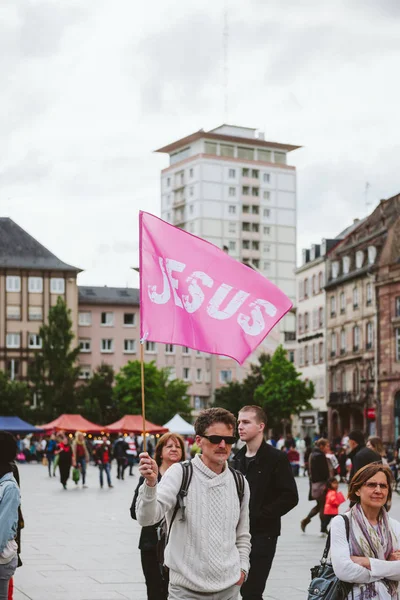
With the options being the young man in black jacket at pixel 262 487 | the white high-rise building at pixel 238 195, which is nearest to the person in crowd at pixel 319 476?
the young man in black jacket at pixel 262 487

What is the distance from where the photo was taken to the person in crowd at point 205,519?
636 cm

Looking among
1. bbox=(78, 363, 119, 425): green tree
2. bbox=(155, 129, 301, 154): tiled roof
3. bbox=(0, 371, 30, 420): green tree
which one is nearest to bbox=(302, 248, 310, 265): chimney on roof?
bbox=(78, 363, 119, 425): green tree

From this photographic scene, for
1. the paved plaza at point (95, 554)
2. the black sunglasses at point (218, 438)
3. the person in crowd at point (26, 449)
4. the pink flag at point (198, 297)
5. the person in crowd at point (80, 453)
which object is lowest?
the person in crowd at point (26, 449)

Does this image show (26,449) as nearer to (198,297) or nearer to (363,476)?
(198,297)

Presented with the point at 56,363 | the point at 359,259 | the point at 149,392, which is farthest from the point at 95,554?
the point at 56,363

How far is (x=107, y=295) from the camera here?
133000 mm

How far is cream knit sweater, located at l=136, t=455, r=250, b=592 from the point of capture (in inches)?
250

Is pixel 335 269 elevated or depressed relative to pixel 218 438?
elevated

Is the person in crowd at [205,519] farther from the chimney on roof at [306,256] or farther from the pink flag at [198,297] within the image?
the chimney on roof at [306,256]

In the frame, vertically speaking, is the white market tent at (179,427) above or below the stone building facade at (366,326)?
below

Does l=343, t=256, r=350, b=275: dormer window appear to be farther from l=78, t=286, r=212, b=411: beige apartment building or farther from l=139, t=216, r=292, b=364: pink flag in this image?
l=139, t=216, r=292, b=364: pink flag

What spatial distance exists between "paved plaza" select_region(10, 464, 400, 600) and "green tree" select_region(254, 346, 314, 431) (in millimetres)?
54437

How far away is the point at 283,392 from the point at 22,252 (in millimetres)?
49281

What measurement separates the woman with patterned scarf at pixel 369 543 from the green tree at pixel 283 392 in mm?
78078
